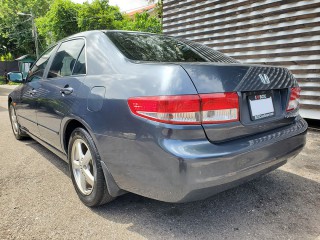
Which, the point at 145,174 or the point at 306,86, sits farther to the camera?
the point at 306,86

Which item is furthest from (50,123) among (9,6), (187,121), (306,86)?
(9,6)

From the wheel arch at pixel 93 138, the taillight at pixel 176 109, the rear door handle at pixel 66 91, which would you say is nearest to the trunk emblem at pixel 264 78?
the taillight at pixel 176 109

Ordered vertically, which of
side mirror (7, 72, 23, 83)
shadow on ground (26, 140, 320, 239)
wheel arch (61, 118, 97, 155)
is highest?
side mirror (7, 72, 23, 83)

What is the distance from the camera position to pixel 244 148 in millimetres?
1912

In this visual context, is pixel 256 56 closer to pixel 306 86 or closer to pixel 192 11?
pixel 306 86

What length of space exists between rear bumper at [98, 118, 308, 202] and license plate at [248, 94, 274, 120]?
164 millimetres

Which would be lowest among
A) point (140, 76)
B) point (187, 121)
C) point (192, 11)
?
point (187, 121)

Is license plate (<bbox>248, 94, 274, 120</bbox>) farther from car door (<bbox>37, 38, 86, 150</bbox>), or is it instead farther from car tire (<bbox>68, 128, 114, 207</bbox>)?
car door (<bbox>37, 38, 86, 150</bbox>)

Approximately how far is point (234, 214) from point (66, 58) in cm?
224

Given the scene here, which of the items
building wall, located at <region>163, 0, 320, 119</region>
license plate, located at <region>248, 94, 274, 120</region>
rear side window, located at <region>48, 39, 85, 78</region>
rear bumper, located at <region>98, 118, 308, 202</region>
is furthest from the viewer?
building wall, located at <region>163, 0, 320, 119</region>

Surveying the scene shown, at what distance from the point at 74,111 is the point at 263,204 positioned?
1859mm

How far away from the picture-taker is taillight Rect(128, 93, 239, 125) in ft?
5.85

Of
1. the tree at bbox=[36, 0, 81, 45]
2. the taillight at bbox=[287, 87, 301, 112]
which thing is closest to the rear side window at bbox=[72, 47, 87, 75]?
the taillight at bbox=[287, 87, 301, 112]

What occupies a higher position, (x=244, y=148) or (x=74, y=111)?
(x=74, y=111)
